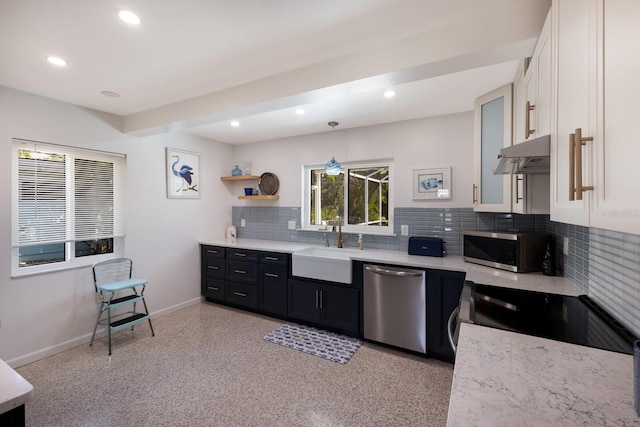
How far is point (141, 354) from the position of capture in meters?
2.73

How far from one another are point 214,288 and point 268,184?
170cm

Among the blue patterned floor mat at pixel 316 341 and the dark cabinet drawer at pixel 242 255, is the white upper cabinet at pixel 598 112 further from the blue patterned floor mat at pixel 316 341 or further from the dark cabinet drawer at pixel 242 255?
the dark cabinet drawer at pixel 242 255

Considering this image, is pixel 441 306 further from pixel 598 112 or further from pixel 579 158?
pixel 598 112

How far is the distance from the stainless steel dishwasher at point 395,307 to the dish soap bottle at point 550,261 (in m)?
0.91

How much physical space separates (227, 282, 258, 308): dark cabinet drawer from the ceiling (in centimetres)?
213

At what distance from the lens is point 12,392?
0.91m

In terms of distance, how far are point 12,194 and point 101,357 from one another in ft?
5.48

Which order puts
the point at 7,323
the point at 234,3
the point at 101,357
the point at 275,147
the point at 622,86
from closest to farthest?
the point at 622,86, the point at 234,3, the point at 7,323, the point at 101,357, the point at 275,147

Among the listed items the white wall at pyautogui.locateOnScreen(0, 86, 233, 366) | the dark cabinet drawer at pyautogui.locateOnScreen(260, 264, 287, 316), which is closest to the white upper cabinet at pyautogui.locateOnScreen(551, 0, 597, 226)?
the dark cabinet drawer at pyautogui.locateOnScreen(260, 264, 287, 316)

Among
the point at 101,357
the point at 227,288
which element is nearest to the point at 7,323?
the point at 101,357

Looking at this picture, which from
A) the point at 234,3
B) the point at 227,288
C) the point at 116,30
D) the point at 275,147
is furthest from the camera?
the point at 275,147

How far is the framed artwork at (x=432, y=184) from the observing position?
3119 millimetres

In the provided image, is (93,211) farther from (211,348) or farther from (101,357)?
(211,348)

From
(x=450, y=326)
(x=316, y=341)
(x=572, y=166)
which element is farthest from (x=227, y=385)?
(x=572, y=166)
